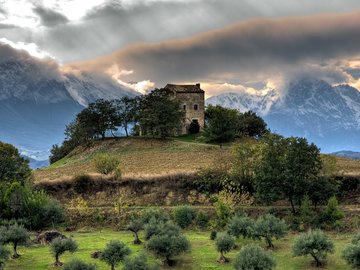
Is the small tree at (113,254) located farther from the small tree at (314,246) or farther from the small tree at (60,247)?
the small tree at (314,246)

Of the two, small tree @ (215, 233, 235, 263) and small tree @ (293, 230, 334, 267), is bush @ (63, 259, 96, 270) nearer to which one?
small tree @ (215, 233, 235, 263)

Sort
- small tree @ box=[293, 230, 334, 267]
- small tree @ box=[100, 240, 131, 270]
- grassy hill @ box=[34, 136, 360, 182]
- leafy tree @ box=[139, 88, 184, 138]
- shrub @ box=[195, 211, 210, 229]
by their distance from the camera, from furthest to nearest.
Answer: leafy tree @ box=[139, 88, 184, 138], grassy hill @ box=[34, 136, 360, 182], shrub @ box=[195, 211, 210, 229], small tree @ box=[293, 230, 334, 267], small tree @ box=[100, 240, 131, 270]

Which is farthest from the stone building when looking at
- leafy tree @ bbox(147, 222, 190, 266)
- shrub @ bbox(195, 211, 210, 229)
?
leafy tree @ bbox(147, 222, 190, 266)

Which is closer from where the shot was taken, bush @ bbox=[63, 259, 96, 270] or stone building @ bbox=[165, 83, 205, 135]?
bush @ bbox=[63, 259, 96, 270]

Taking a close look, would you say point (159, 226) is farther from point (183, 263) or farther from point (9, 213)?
point (9, 213)

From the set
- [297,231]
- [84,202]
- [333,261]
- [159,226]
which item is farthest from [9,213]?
[333,261]

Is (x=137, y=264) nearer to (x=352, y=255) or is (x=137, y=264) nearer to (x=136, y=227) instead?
(x=136, y=227)

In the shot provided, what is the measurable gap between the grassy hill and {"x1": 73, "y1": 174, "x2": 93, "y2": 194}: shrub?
388cm

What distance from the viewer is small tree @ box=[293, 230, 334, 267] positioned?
47.2 metres

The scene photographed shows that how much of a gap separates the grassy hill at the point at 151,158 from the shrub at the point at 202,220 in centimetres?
1583

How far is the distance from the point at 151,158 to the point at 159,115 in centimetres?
1758

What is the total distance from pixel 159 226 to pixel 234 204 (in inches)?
725

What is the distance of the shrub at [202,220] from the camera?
67.2 meters

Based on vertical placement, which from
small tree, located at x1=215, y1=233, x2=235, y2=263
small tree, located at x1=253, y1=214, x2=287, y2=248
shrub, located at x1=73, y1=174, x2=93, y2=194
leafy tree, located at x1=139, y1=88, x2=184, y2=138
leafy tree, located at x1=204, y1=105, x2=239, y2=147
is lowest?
Result: small tree, located at x1=215, y1=233, x2=235, y2=263
